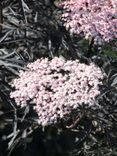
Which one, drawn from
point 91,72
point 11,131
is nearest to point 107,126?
point 91,72

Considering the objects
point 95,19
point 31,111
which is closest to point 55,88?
point 31,111

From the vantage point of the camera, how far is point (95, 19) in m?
3.08

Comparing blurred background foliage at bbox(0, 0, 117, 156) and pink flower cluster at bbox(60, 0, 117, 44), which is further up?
pink flower cluster at bbox(60, 0, 117, 44)

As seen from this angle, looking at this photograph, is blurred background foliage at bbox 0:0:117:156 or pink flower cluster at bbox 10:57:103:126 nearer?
pink flower cluster at bbox 10:57:103:126

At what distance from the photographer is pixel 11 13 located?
11.8 ft

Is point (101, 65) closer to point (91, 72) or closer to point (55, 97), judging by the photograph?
point (91, 72)

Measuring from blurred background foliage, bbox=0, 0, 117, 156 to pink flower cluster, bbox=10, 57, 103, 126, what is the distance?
0.18m

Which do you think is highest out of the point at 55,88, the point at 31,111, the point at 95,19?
the point at 95,19

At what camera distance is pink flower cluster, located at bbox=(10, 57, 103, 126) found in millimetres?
2678

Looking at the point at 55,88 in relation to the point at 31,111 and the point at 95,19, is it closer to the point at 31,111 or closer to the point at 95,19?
the point at 31,111

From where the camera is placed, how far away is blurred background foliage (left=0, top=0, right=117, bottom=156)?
9.90 feet

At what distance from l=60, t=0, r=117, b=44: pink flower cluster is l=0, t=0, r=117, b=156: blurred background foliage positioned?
0.60 feet

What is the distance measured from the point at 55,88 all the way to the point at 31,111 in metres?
0.37

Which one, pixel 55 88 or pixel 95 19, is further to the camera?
pixel 95 19
